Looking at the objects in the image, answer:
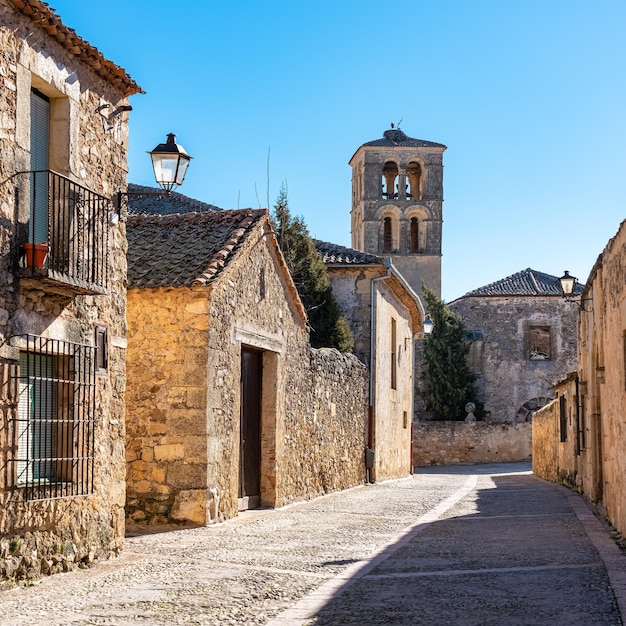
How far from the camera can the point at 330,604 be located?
6.31 m

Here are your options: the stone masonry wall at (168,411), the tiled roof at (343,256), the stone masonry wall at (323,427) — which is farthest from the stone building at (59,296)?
the tiled roof at (343,256)

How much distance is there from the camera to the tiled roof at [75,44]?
7.52m

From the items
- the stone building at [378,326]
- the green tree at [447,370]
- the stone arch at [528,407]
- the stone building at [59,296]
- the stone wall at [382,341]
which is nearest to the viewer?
the stone building at [59,296]

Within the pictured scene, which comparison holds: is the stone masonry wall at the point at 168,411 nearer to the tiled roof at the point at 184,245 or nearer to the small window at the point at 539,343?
the tiled roof at the point at 184,245

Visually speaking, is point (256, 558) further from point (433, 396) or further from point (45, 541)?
point (433, 396)

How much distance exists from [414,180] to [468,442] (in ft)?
59.6

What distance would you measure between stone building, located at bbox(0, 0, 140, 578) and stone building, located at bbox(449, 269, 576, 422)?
35776mm

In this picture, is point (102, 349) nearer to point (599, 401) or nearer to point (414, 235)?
point (599, 401)

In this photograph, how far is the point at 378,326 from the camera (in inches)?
856

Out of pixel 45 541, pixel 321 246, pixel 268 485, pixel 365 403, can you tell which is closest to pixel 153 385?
pixel 268 485

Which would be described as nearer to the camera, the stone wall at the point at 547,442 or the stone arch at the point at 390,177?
the stone wall at the point at 547,442

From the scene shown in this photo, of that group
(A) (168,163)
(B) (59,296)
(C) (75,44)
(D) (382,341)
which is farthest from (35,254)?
(D) (382,341)

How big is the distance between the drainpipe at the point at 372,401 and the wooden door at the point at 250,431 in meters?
6.59

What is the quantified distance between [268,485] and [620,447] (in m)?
5.72
